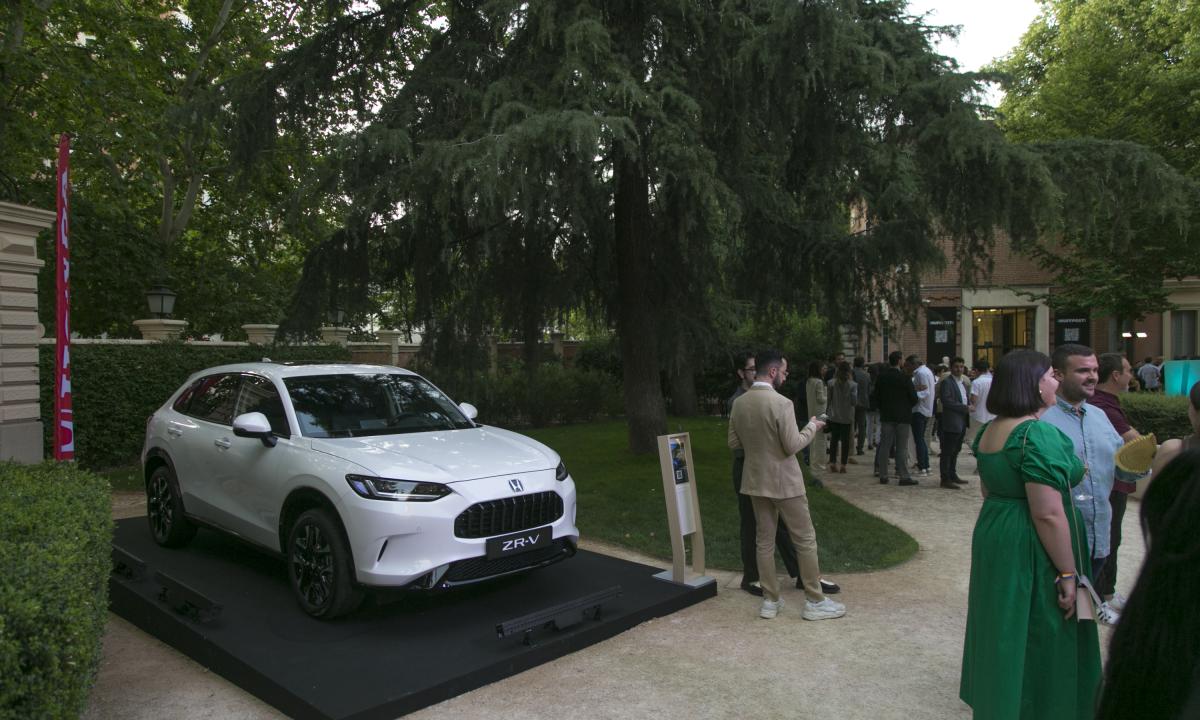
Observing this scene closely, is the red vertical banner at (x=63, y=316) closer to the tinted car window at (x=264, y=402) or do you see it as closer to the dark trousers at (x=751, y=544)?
the tinted car window at (x=264, y=402)

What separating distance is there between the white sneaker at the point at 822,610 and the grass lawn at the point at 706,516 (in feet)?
3.99

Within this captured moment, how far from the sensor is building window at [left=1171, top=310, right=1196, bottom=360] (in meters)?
29.2

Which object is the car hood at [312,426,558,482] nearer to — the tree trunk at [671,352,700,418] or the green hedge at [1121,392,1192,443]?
the green hedge at [1121,392,1192,443]

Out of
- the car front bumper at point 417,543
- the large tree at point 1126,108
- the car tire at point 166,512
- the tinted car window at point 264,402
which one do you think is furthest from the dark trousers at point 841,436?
the car tire at point 166,512

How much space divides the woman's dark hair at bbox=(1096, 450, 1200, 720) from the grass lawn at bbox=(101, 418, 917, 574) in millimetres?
5212

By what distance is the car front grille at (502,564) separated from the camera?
5.12 metres

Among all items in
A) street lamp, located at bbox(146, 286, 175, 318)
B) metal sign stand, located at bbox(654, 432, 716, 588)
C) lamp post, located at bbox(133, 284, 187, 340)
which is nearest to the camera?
metal sign stand, located at bbox(654, 432, 716, 588)

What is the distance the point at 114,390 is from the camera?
575 inches

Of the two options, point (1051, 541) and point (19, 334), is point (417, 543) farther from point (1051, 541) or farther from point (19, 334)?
point (19, 334)

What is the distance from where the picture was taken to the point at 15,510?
12.4ft

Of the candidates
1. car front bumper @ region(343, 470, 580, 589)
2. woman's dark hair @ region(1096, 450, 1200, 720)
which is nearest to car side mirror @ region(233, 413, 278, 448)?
car front bumper @ region(343, 470, 580, 589)

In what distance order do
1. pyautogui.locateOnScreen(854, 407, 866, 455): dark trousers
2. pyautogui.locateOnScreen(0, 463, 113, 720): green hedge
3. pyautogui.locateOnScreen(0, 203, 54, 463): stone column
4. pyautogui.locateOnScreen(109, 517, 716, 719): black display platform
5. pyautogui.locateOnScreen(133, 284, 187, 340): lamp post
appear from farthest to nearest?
1. pyautogui.locateOnScreen(133, 284, 187, 340): lamp post
2. pyautogui.locateOnScreen(854, 407, 866, 455): dark trousers
3. pyautogui.locateOnScreen(0, 203, 54, 463): stone column
4. pyautogui.locateOnScreen(109, 517, 716, 719): black display platform
5. pyautogui.locateOnScreen(0, 463, 113, 720): green hedge

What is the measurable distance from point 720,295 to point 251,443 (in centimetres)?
954

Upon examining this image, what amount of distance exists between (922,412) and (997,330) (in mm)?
21362
